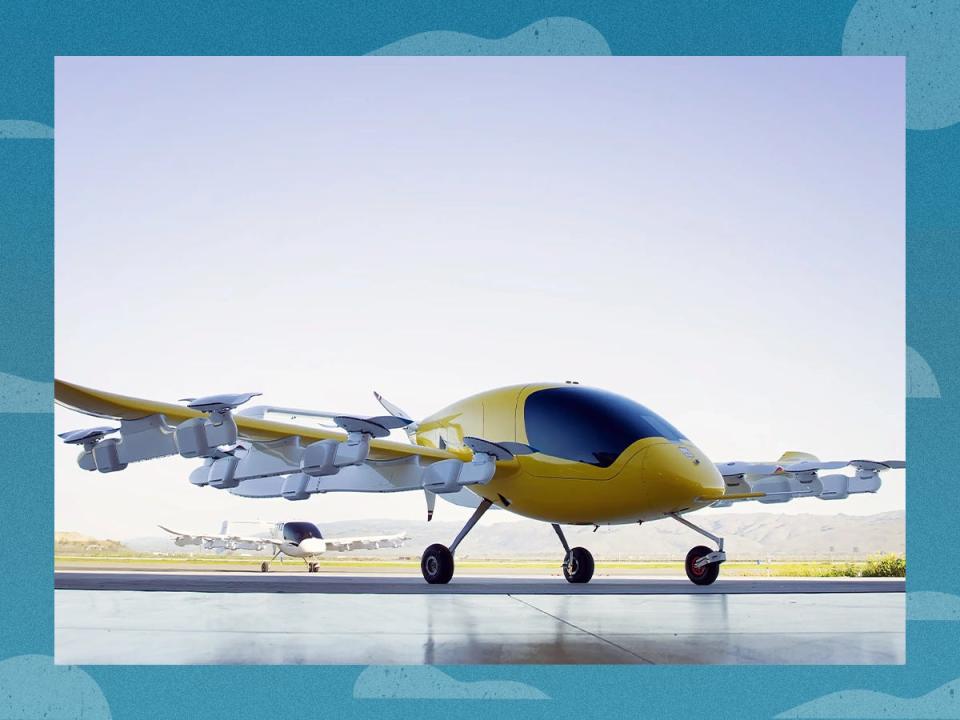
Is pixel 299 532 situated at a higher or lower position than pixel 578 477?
lower

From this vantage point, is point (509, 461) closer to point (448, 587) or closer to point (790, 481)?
point (448, 587)

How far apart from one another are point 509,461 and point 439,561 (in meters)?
1.29

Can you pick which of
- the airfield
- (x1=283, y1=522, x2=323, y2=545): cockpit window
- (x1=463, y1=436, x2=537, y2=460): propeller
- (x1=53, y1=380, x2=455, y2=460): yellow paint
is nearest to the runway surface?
the airfield

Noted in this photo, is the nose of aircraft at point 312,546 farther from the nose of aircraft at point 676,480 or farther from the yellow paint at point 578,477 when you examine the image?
the nose of aircraft at point 676,480

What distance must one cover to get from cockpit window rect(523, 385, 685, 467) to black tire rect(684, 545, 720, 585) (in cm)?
192

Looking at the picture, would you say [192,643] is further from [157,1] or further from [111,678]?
[157,1]

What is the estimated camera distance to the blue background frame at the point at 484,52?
245 inches

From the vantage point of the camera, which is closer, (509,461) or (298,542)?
(509,461)

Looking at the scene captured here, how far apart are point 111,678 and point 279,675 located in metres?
0.99

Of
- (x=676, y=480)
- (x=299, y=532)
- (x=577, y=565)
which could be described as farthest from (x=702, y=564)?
(x=299, y=532)

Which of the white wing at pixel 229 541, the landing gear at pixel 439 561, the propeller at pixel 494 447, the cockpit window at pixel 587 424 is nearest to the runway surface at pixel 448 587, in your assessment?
the landing gear at pixel 439 561

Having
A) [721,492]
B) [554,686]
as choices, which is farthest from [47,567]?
[721,492]

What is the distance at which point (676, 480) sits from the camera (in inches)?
346

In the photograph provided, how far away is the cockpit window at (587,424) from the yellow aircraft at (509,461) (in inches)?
0.5
